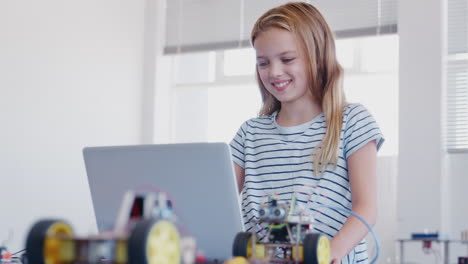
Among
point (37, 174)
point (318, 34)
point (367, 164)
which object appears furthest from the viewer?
point (37, 174)

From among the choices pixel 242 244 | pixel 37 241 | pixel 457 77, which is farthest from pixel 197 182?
pixel 457 77

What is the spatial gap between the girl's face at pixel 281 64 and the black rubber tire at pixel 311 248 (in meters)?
0.58

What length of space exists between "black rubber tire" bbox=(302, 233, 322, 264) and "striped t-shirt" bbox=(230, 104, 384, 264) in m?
0.42

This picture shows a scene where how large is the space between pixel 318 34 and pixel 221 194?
1.85ft

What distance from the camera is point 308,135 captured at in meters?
1.48

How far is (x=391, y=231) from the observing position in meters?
2.98

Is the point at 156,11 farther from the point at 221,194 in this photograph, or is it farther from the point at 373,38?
the point at 221,194

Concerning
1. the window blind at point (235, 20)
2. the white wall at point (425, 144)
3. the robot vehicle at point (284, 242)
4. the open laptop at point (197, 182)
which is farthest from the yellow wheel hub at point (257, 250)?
the window blind at point (235, 20)

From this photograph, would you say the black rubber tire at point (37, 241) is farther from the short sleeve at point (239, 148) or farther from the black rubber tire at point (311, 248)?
the short sleeve at point (239, 148)

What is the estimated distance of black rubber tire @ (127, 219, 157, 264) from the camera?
0.66 meters

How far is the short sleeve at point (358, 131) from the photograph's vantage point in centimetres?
137

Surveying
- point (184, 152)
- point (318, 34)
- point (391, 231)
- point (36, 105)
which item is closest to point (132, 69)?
point (36, 105)

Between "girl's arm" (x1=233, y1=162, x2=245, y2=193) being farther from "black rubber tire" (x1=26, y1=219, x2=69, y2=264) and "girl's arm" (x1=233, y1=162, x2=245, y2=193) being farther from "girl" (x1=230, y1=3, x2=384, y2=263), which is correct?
"black rubber tire" (x1=26, y1=219, x2=69, y2=264)

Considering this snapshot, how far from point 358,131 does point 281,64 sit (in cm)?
21
